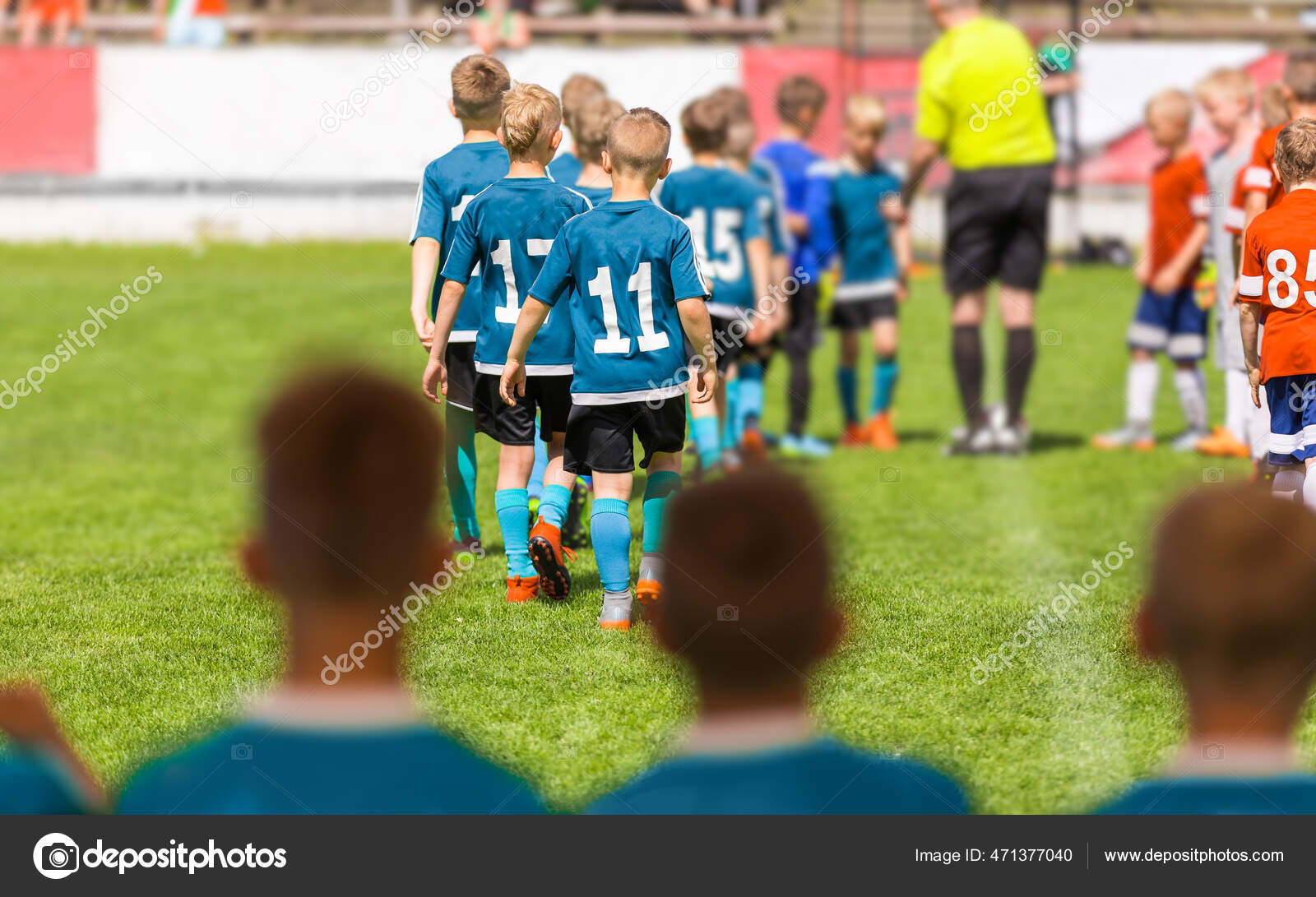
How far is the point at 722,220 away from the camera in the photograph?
8.30 metres

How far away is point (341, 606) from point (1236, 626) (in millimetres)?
1459

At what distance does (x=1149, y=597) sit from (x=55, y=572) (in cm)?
521

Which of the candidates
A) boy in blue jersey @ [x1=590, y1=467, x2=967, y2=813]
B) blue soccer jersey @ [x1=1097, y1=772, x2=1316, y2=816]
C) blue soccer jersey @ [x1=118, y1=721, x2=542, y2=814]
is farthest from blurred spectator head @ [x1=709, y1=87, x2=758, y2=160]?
boy in blue jersey @ [x1=590, y1=467, x2=967, y2=813]

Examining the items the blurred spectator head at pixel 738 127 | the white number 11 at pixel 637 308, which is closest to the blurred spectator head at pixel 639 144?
the white number 11 at pixel 637 308

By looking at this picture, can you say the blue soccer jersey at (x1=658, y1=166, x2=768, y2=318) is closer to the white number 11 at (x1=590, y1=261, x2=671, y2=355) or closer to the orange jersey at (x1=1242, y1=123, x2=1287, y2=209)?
the orange jersey at (x1=1242, y1=123, x2=1287, y2=209)

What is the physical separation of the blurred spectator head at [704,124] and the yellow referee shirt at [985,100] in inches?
103

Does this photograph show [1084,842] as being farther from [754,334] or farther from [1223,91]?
[1223,91]

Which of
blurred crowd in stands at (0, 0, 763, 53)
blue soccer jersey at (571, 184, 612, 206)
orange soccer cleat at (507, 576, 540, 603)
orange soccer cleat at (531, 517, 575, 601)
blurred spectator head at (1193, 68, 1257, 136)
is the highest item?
blurred crowd in stands at (0, 0, 763, 53)

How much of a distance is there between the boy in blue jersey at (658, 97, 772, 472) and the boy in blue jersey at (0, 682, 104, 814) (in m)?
5.13

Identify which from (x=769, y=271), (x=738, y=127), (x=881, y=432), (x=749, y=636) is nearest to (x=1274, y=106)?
(x=769, y=271)

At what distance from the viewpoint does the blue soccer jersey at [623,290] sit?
5000 mm

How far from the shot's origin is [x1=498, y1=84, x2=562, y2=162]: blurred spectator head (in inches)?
205

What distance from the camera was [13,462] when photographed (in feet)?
36.5

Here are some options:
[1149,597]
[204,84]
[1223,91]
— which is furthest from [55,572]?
[204,84]
